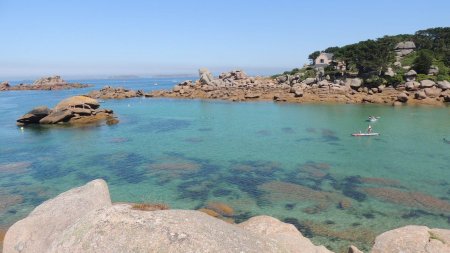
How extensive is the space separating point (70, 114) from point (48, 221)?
193 feet

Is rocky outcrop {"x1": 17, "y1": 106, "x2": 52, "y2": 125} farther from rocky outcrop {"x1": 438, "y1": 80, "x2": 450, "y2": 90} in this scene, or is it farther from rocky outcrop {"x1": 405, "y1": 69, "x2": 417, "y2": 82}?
rocky outcrop {"x1": 438, "y1": 80, "x2": 450, "y2": 90}

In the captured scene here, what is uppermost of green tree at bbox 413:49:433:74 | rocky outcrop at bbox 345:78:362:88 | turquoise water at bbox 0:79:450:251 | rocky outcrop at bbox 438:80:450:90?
green tree at bbox 413:49:433:74

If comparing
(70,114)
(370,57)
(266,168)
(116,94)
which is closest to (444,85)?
(370,57)

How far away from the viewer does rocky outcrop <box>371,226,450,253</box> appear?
458 inches

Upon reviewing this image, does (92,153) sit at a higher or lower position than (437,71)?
lower

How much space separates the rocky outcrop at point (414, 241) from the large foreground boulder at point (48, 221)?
9594mm

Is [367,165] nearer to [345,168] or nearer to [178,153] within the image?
[345,168]

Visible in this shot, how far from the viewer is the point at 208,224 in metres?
7.49

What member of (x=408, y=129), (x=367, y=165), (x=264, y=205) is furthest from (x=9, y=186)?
(x=408, y=129)

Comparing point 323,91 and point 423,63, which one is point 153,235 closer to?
point 323,91

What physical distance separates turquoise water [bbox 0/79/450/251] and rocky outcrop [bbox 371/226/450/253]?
23.0 ft

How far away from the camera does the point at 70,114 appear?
64.4m

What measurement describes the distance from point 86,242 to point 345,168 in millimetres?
30573

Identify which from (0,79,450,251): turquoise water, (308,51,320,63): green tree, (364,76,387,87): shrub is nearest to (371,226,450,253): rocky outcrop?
(0,79,450,251): turquoise water
